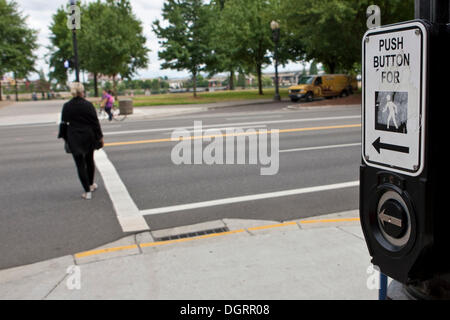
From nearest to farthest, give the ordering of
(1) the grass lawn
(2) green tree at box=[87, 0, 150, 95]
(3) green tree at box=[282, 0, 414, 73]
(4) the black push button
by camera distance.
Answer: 1. (4) the black push button
2. (3) green tree at box=[282, 0, 414, 73]
3. (1) the grass lawn
4. (2) green tree at box=[87, 0, 150, 95]

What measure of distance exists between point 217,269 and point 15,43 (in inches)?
2120

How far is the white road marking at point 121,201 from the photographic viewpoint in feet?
19.5

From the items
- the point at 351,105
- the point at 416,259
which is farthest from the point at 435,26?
the point at 351,105

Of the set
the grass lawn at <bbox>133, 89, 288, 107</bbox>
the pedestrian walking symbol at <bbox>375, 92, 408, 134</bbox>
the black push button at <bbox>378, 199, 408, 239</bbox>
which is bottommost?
the black push button at <bbox>378, 199, 408, 239</bbox>

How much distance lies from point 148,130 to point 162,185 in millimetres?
8883

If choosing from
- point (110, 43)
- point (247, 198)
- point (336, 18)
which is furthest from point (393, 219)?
point (110, 43)

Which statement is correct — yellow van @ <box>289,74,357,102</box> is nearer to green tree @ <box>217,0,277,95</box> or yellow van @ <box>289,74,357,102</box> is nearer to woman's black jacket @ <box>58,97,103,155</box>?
green tree @ <box>217,0,277,95</box>

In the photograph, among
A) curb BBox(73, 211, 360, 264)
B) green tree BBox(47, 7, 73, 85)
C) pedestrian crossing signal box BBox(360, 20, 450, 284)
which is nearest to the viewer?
pedestrian crossing signal box BBox(360, 20, 450, 284)

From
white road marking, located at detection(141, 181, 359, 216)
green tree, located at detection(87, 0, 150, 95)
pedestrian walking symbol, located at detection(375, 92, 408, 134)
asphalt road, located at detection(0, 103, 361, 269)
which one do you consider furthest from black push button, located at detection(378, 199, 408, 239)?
green tree, located at detection(87, 0, 150, 95)

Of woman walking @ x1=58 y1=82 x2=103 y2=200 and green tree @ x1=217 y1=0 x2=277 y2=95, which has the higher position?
green tree @ x1=217 y1=0 x2=277 y2=95

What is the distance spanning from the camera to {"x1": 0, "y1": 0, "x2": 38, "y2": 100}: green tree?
48188 mm

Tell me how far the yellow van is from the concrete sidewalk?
29.3m

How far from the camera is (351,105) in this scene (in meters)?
28.3

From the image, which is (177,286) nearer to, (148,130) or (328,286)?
(328,286)
